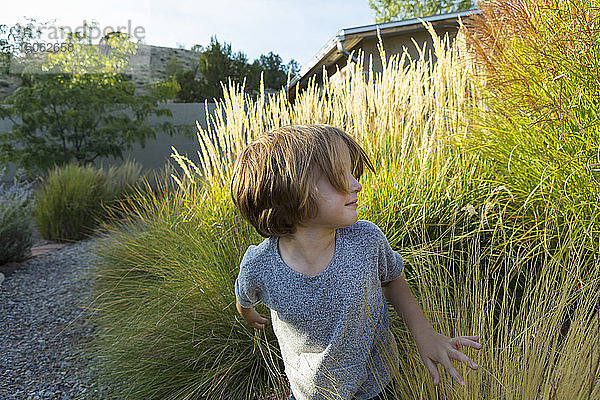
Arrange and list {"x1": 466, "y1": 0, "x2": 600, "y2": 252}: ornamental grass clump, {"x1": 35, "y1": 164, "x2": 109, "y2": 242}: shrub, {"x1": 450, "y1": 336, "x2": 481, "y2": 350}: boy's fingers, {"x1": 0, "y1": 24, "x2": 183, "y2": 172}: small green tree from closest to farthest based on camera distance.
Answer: {"x1": 450, "y1": 336, "x2": 481, "y2": 350}: boy's fingers → {"x1": 466, "y1": 0, "x2": 600, "y2": 252}: ornamental grass clump → {"x1": 35, "y1": 164, "x2": 109, "y2": 242}: shrub → {"x1": 0, "y1": 24, "x2": 183, "y2": 172}: small green tree

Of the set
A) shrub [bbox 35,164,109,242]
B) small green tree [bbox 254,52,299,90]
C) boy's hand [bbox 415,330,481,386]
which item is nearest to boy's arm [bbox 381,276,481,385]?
boy's hand [bbox 415,330,481,386]

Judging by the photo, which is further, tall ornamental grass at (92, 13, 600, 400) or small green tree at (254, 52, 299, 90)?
small green tree at (254, 52, 299, 90)

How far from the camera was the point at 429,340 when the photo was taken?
131 centimetres

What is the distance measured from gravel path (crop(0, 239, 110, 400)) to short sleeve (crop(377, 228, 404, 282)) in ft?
5.42

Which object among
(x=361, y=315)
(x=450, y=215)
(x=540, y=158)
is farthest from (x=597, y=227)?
(x=361, y=315)

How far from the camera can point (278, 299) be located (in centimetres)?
135

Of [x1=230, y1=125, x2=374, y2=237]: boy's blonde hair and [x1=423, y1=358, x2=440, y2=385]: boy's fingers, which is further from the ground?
[x1=230, y1=125, x2=374, y2=237]: boy's blonde hair

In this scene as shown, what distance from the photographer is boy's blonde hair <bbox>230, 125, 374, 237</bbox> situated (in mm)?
1251

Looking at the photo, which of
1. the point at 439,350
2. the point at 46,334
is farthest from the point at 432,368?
the point at 46,334

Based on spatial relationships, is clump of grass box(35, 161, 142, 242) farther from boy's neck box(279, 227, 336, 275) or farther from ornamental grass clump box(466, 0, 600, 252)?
boy's neck box(279, 227, 336, 275)

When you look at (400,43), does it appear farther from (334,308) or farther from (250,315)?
(334,308)

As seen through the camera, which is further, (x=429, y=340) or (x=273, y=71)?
(x=273, y=71)

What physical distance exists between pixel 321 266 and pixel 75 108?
10.6 m

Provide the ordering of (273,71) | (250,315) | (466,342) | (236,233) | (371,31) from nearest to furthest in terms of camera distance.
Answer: (466,342) < (250,315) < (236,233) < (371,31) < (273,71)
